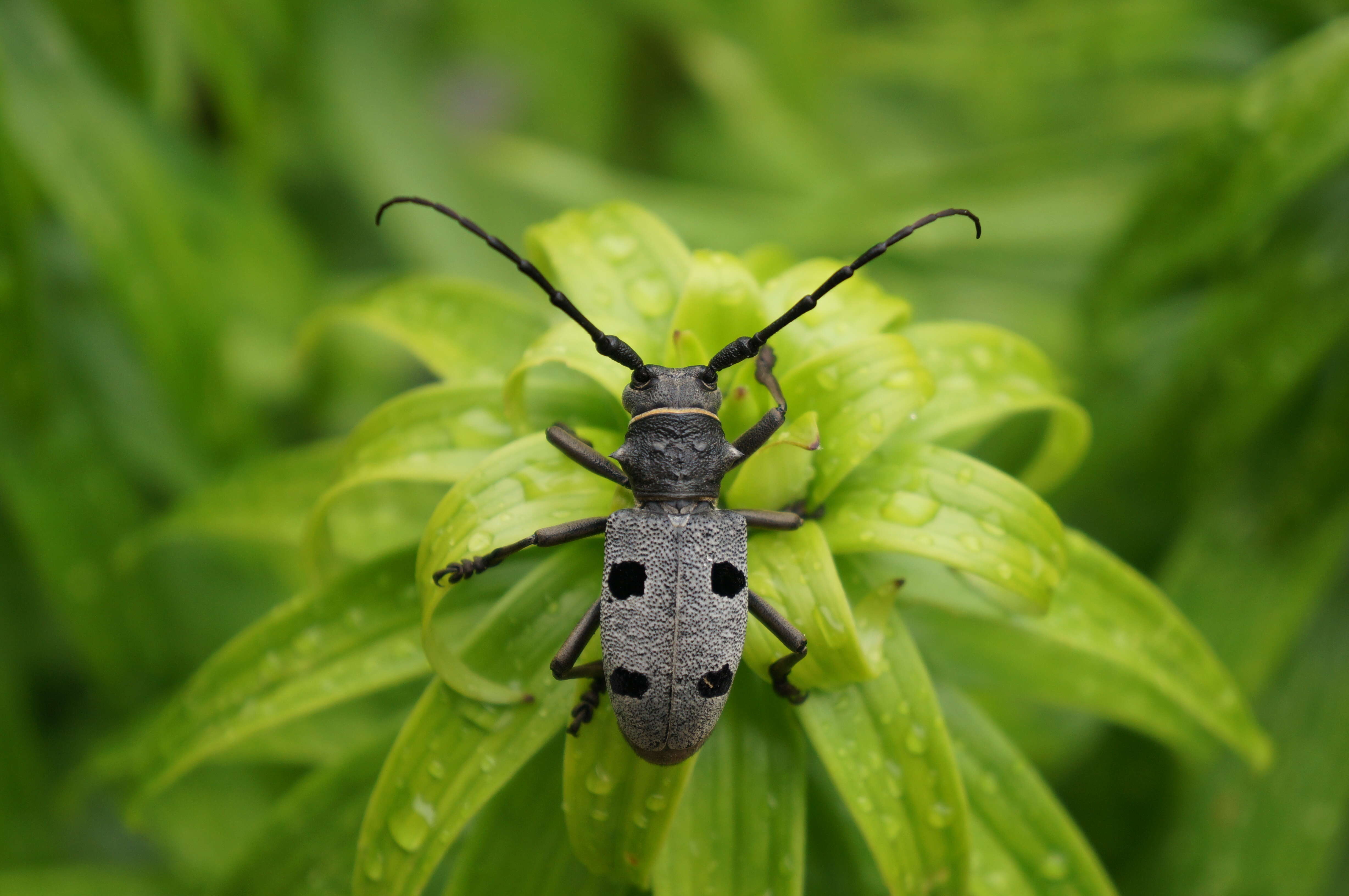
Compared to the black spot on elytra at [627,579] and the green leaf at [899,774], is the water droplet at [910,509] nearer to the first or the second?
the green leaf at [899,774]

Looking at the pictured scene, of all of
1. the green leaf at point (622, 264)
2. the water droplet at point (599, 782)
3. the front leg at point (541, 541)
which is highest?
the green leaf at point (622, 264)

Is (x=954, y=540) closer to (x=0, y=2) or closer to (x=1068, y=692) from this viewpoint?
(x=1068, y=692)

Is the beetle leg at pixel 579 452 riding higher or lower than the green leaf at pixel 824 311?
lower

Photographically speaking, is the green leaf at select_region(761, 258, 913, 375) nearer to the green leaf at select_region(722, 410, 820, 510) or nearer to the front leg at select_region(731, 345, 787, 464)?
the front leg at select_region(731, 345, 787, 464)

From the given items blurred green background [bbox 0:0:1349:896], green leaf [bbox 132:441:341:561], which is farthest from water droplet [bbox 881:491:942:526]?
green leaf [bbox 132:441:341:561]

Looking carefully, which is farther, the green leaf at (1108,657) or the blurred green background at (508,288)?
the blurred green background at (508,288)

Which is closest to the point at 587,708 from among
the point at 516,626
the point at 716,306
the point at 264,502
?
the point at 516,626

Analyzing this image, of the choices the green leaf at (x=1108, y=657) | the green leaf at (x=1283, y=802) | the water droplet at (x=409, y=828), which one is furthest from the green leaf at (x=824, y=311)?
the green leaf at (x=1283, y=802)
